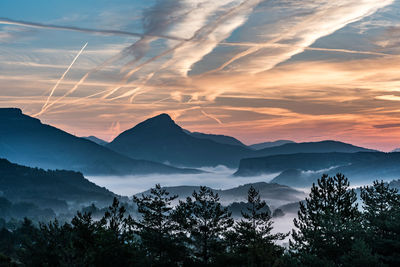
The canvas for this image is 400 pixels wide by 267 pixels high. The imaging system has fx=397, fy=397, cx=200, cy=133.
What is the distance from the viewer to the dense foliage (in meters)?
34.8

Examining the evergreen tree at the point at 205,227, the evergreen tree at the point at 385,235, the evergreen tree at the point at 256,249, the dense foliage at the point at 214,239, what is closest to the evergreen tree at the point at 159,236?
the dense foliage at the point at 214,239

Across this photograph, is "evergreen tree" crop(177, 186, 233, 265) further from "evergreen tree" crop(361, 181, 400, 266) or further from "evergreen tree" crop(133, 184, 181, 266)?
"evergreen tree" crop(361, 181, 400, 266)

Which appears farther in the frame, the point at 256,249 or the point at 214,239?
the point at 214,239

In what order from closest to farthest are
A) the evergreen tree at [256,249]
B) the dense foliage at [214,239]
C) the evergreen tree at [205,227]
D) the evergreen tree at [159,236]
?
1. the dense foliage at [214,239]
2. the evergreen tree at [256,249]
3. the evergreen tree at [159,236]
4. the evergreen tree at [205,227]

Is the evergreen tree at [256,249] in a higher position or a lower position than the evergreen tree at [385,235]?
lower

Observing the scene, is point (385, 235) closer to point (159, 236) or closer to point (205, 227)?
point (205, 227)

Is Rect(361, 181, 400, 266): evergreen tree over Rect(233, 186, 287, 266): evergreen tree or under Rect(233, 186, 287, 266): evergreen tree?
over

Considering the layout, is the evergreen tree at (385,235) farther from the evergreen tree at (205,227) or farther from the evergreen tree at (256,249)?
the evergreen tree at (205,227)

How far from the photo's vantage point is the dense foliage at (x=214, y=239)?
114 ft

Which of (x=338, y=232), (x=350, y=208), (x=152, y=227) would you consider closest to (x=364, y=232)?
(x=338, y=232)

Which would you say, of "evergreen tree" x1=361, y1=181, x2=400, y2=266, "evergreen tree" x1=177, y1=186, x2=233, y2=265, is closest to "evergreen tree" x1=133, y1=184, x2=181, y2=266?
"evergreen tree" x1=177, y1=186, x2=233, y2=265

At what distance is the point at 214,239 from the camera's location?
195 feet

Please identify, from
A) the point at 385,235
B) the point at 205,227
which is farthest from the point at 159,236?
the point at 385,235

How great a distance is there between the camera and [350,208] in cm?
5434
